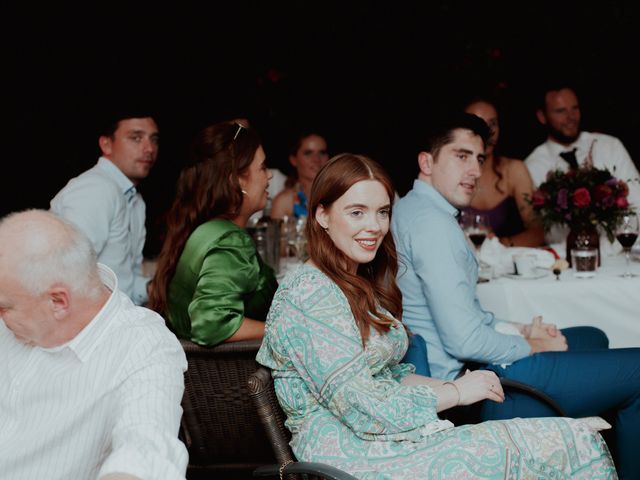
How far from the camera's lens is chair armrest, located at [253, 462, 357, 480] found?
1.84 metres

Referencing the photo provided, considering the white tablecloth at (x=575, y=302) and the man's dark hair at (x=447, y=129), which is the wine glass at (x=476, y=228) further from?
the man's dark hair at (x=447, y=129)

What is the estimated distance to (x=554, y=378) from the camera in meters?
2.68

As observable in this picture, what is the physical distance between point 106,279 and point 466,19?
5.12 m

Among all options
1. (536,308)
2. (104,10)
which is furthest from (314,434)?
(104,10)

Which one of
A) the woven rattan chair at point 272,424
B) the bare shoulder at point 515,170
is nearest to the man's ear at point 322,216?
the woven rattan chair at point 272,424

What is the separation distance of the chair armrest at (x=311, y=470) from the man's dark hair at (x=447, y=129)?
1.44 m

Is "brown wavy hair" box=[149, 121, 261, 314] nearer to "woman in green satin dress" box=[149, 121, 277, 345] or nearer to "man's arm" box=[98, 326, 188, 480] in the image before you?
"woman in green satin dress" box=[149, 121, 277, 345]

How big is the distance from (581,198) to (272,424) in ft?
7.01

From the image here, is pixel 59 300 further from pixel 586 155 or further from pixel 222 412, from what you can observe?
pixel 586 155

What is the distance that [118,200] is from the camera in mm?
3725

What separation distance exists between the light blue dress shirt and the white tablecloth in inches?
25.5

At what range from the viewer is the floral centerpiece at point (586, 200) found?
364cm

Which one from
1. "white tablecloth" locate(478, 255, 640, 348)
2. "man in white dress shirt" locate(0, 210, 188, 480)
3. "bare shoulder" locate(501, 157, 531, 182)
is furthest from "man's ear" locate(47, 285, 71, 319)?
"bare shoulder" locate(501, 157, 531, 182)

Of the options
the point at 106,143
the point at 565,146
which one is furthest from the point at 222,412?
the point at 565,146
